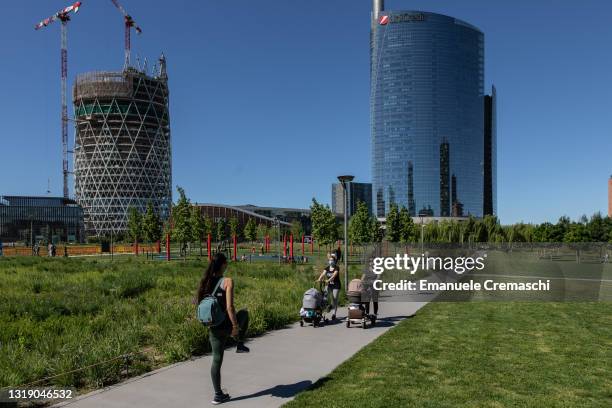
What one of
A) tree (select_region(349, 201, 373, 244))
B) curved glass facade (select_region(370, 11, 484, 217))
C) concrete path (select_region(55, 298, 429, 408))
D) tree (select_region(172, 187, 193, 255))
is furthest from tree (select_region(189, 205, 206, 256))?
curved glass facade (select_region(370, 11, 484, 217))

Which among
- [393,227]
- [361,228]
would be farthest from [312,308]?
[393,227]

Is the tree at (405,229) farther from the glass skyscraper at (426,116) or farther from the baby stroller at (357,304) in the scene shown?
the glass skyscraper at (426,116)

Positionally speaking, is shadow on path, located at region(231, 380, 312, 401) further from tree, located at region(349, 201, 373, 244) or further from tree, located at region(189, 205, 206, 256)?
tree, located at region(189, 205, 206, 256)

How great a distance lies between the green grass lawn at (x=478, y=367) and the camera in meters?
5.97

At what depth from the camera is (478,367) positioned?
747 cm

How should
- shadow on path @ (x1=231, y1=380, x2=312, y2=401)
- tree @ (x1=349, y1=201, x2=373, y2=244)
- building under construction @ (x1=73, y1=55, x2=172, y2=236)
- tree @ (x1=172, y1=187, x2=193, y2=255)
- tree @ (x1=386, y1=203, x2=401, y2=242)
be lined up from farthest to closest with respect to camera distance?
building under construction @ (x1=73, y1=55, x2=172, y2=236), tree @ (x1=172, y1=187, x2=193, y2=255), tree @ (x1=386, y1=203, x2=401, y2=242), tree @ (x1=349, y1=201, x2=373, y2=244), shadow on path @ (x1=231, y1=380, x2=312, y2=401)

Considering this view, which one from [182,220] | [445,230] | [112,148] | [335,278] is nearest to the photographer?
[335,278]

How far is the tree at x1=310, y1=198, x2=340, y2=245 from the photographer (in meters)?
49.7

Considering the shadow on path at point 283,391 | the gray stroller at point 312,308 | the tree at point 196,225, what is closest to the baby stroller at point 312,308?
the gray stroller at point 312,308

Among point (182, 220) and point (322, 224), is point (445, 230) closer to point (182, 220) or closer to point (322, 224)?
point (322, 224)

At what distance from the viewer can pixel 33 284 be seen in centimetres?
1888

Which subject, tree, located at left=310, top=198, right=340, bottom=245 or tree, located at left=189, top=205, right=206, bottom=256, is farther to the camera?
tree, located at left=189, top=205, right=206, bottom=256

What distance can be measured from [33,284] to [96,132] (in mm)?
126928

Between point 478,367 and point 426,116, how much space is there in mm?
156225
